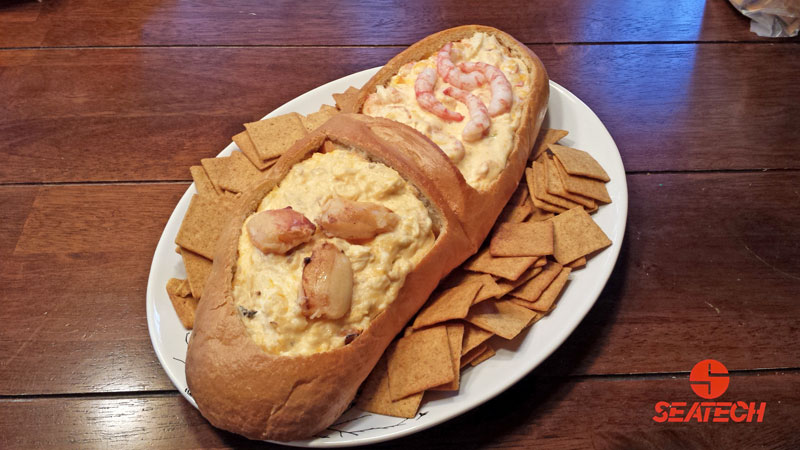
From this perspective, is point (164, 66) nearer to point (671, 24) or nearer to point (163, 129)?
point (163, 129)

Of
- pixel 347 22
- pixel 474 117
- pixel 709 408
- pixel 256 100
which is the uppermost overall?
pixel 474 117

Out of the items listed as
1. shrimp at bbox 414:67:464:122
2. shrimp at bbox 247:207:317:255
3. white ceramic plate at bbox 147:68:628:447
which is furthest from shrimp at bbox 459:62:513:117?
shrimp at bbox 247:207:317:255

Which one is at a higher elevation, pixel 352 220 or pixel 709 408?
pixel 352 220

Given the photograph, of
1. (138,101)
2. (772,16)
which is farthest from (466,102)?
(772,16)

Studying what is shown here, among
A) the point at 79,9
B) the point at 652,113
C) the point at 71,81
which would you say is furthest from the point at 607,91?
the point at 79,9

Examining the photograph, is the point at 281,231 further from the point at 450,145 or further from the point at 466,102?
the point at 466,102

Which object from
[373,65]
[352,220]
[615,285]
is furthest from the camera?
[373,65]

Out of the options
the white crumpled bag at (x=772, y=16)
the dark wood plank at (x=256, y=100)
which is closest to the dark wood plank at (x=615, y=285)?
the dark wood plank at (x=256, y=100)

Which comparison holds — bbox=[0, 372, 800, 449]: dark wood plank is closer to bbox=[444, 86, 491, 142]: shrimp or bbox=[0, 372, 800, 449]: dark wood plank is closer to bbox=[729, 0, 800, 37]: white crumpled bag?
bbox=[444, 86, 491, 142]: shrimp
